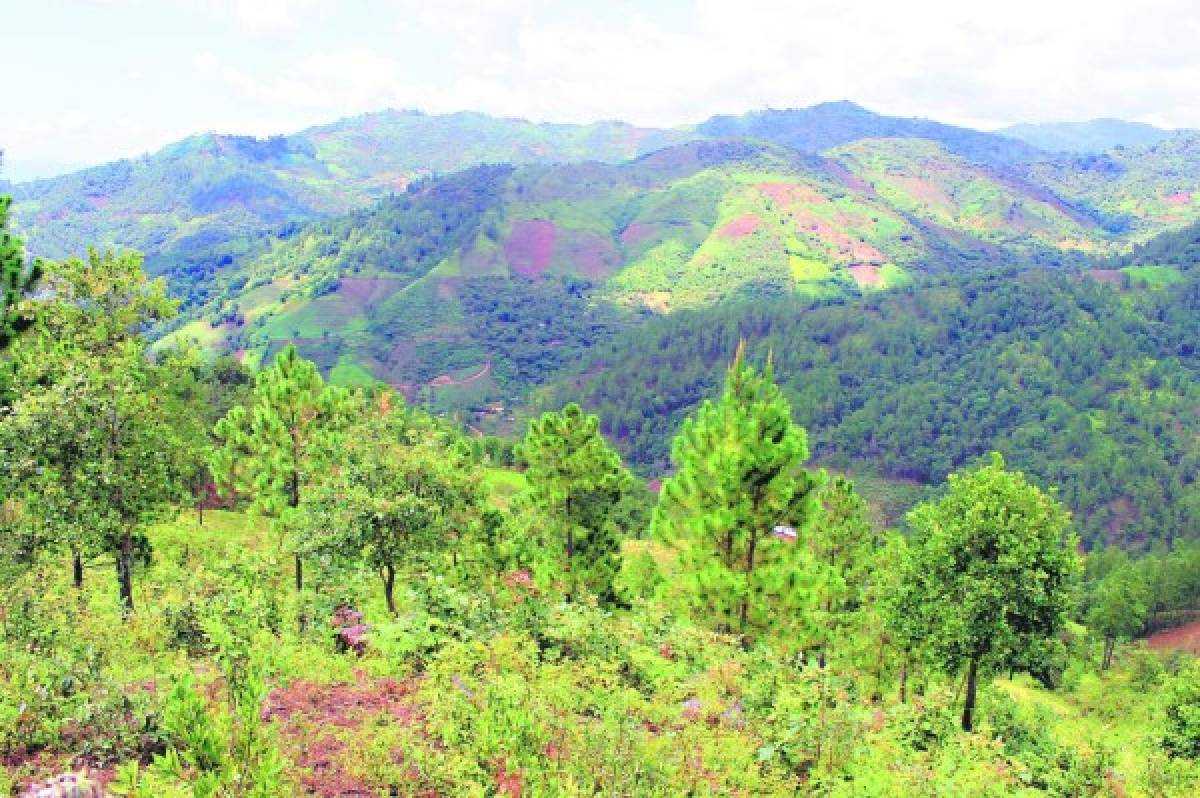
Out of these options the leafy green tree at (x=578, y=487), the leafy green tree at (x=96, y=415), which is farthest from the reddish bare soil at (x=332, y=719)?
the leafy green tree at (x=578, y=487)

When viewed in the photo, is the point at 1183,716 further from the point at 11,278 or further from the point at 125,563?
the point at 11,278

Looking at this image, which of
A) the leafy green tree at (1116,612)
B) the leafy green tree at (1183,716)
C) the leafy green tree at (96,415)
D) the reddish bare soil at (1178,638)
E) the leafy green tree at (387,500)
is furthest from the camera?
the reddish bare soil at (1178,638)

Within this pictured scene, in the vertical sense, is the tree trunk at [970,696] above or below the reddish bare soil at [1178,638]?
above

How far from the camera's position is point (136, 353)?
21328 mm

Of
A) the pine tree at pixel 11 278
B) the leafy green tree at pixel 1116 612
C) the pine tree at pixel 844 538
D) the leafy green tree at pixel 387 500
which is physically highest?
the pine tree at pixel 11 278

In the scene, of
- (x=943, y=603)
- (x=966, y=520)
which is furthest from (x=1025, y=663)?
(x=966, y=520)

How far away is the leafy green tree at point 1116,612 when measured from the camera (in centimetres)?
7056

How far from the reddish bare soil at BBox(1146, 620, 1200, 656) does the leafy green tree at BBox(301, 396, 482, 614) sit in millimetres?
95845

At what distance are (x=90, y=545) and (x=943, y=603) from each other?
23.6 meters

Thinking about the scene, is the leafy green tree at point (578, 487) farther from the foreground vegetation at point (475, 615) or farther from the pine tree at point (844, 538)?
the pine tree at point (844, 538)

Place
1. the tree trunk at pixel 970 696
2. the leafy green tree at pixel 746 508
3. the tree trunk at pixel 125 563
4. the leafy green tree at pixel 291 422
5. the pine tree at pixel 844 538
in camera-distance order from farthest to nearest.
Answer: the pine tree at pixel 844 538
the leafy green tree at pixel 291 422
the leafy green tree at pixel 746 508
the tree trunk at pixel 970 696
the tree trunk at pixel 125 563

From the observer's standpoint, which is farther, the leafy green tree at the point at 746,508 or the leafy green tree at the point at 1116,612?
the leafy green tree at the point at 1116,612

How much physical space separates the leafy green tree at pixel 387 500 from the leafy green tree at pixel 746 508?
7.74 m

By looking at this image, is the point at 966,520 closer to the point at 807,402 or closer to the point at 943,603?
the point at 943,603
